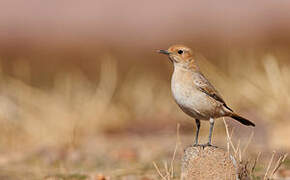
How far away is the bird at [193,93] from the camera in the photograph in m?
5.37

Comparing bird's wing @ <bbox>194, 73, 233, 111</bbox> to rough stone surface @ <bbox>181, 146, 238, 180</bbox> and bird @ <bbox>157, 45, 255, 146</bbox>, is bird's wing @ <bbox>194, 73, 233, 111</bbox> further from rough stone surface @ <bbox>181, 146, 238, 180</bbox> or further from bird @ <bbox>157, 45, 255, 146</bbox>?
rough stone surface @ <bbox>181, 146, 238, 180</bbox>

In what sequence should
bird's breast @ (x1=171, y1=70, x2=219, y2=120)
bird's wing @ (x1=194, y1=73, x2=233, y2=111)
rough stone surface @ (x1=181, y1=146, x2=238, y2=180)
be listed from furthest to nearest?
bird's wing @ (x1=194, y1=73, x2=233, y2=111)
bird's breast @ (x1=171, y1=70, x2=219, y2=120)
rough stone surface @ (x1=181, y1=146, x2=238, y2=180)

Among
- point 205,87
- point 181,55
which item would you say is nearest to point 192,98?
point 205,87

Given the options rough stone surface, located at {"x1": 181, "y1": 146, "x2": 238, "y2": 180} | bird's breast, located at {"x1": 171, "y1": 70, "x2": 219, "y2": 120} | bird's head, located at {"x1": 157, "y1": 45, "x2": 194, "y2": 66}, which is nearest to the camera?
rough stone surface, located at {"x1": 181, "y1": 146, "x2": 238, "y2": 180}

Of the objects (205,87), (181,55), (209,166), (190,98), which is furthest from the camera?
(181,55)

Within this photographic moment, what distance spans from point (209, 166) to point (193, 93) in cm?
83

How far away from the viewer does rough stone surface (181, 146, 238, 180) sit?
4.83 meters

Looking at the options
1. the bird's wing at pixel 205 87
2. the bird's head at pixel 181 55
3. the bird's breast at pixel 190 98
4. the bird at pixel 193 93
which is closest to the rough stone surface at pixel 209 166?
the bird at pixel 193 93

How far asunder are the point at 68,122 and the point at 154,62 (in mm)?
14451

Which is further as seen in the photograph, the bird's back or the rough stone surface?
the bird's back

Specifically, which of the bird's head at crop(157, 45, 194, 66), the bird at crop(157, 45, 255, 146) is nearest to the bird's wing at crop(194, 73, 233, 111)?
the bird at crop(157, 45, 255, 146)

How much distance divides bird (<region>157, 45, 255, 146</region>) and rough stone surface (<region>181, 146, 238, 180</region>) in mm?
339

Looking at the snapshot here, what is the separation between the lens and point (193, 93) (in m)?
5.45

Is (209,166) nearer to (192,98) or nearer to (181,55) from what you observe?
(192,98)
